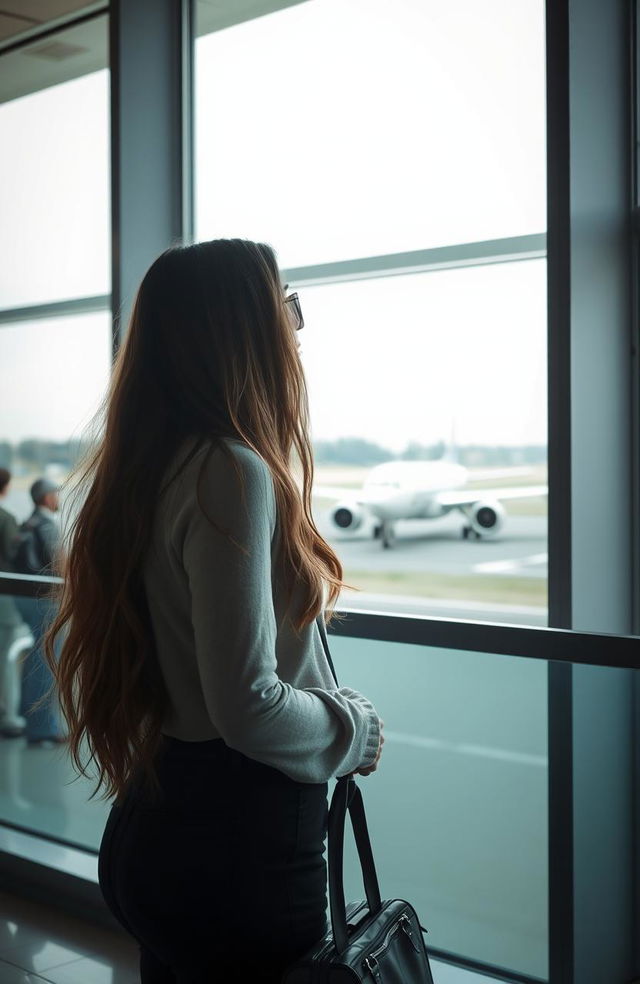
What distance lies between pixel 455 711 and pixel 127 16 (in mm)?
2469

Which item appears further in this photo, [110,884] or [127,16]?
[127,16]

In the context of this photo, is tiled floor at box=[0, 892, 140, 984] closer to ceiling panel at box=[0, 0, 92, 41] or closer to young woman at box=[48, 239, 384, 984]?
young woman at box=[48, 239, 384, 984]

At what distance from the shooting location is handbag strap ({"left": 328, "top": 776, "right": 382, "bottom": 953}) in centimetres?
130

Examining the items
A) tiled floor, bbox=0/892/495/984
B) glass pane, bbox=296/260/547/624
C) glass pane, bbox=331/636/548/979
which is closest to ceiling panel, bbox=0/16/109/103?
glass pane, bbox=296/260/547/624

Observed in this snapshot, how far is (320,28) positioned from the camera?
12.5ft

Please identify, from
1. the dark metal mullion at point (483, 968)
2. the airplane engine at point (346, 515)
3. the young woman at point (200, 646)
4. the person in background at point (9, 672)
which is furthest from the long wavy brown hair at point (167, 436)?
the airplane engine at point (346, 515)

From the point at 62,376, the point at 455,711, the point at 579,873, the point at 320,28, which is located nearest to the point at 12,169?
the point at 62,376

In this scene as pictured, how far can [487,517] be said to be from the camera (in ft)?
13.7

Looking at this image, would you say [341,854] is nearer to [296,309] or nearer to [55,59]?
[296,309]

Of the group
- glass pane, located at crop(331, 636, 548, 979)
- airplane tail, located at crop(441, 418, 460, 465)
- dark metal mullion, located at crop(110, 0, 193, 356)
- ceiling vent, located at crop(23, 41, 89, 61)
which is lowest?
glass pane, located at crop(331, 636, 548, 979)

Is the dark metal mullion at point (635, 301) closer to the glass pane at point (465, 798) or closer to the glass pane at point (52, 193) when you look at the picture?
the glass pane at point (465, 798)

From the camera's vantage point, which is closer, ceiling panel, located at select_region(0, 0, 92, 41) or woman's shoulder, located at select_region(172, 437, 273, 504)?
woman's shoulder, located at select_region(172, 437, 273, 504)

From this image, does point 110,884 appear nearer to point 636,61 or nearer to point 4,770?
point 636,61

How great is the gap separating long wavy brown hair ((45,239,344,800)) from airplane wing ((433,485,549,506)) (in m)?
1.67
